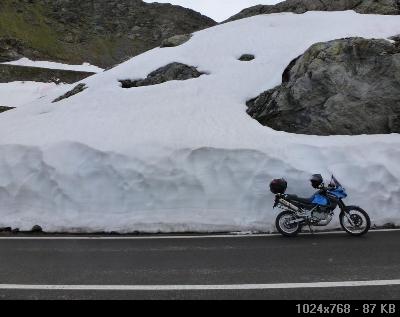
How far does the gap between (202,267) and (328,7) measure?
1868 cm

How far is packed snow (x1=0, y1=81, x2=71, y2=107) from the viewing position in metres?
31.0

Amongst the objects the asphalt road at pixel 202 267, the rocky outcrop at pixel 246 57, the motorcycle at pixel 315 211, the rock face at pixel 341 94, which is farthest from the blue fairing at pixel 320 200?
the rocky outcrop at pixel 246 57

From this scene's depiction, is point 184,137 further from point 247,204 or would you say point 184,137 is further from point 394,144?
point 394,144

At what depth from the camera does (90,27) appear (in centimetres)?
6625

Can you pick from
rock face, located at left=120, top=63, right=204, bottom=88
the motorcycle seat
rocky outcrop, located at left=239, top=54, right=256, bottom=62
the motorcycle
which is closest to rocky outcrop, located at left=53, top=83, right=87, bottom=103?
rock face, located at left=120, top=63, right=204, bottom=88

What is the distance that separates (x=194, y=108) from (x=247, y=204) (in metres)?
4.87

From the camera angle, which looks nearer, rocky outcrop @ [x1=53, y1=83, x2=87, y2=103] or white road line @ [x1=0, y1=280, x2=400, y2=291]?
white road line @ [x1=0, y1=280, x2=400, y2=291]

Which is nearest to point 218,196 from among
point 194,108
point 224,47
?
point 194,108

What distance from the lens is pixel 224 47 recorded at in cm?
1931

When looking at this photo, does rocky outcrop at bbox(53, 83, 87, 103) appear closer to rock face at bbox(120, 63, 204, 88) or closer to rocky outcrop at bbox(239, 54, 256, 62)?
rock face at bbox(120, 63, 204, 88)

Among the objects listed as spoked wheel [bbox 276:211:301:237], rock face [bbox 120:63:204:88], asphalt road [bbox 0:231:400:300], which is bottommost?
spoked wheel [bbox 276:211:301:237]

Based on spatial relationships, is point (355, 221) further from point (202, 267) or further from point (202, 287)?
point (202, 287)

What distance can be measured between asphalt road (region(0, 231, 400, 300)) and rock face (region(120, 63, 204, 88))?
9.47 metres

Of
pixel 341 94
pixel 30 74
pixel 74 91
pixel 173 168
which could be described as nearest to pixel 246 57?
pixel 341 94
